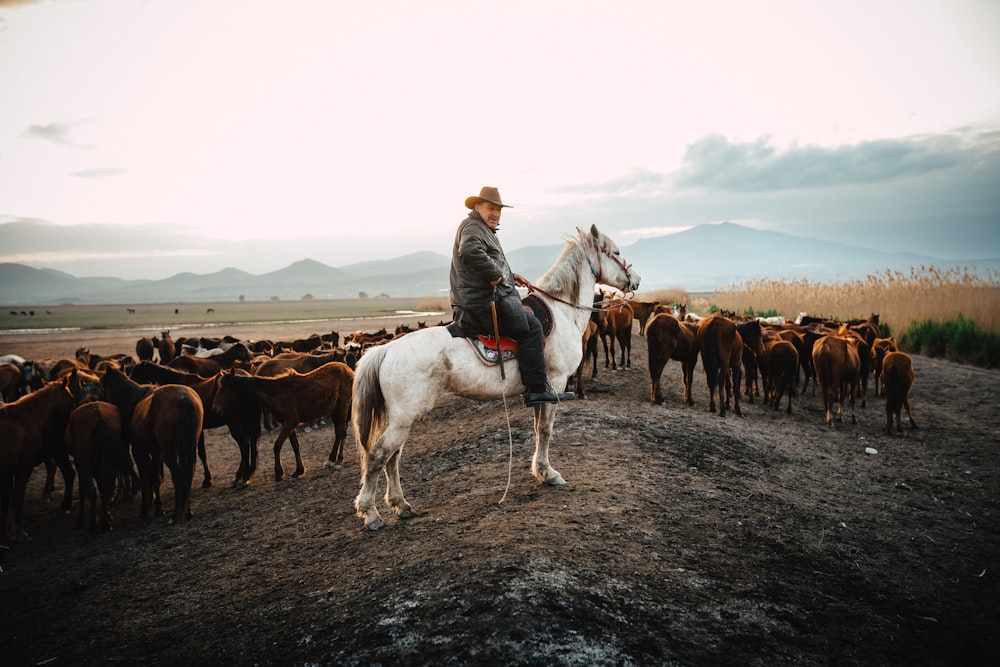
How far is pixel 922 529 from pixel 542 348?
4.42 metres

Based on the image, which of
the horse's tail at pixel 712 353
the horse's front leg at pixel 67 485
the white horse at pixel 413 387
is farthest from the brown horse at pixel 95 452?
the horse's tail at pixel 712 353

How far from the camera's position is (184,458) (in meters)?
6.98

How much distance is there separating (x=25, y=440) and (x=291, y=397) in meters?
3.29

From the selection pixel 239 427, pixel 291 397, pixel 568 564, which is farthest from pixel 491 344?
pixel 239 427

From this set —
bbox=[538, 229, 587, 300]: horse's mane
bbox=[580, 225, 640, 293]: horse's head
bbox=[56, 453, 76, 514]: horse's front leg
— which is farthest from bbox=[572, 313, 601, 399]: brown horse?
bbox=[56, 453, 76, 514]: horse's front leg

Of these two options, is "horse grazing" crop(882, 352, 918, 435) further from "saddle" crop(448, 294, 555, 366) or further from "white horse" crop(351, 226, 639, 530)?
"saddle" crop(448, 294, 555, 366)

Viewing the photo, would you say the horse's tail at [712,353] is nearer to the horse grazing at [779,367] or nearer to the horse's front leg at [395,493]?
the horse grazing at [779,367]

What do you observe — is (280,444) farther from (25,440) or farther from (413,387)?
(413,387)

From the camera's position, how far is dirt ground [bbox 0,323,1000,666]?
127 inches

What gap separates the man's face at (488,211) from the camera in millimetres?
5574

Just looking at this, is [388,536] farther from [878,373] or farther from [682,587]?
[878,373]

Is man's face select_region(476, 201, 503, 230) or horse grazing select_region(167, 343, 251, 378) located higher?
man's face select_region(476, 201, 503, 230)

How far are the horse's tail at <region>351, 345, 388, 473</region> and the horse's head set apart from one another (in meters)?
2.83

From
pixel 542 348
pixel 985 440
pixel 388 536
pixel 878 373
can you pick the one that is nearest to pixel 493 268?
pixel 542 348
